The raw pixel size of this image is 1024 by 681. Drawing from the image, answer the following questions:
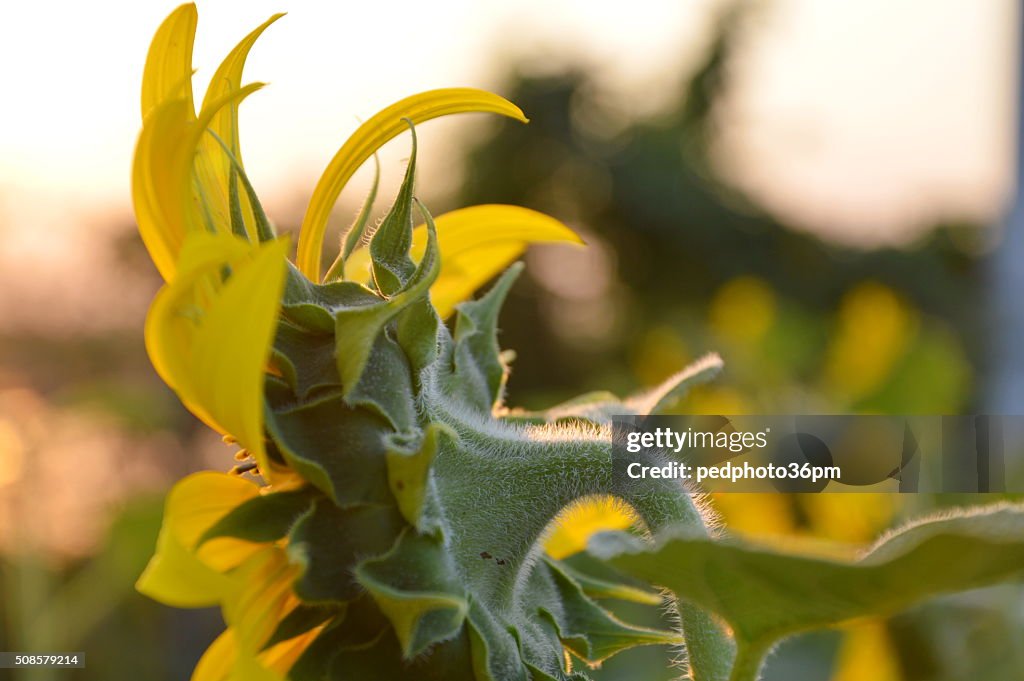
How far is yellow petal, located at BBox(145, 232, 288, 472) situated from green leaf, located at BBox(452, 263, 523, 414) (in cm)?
12

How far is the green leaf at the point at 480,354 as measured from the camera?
0.46 m

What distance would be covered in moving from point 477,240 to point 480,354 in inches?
3.3

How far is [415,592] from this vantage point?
0.38 metres

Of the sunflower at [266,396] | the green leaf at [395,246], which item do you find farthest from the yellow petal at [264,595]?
the green leaf at [395,246]

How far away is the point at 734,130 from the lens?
14.5ft

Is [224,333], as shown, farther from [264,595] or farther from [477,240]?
[477,240]

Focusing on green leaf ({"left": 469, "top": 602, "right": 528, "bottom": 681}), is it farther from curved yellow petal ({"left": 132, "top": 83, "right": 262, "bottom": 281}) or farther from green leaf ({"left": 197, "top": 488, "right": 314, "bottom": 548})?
curved yellow petal ({"left": 132, "top": 83, "right": 262, "bottom": 281})

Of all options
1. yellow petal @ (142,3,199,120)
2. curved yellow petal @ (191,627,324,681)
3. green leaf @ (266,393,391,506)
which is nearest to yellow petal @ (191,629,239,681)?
curved yellow petal @ (191,627,324,681)

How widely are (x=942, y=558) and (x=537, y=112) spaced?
4.45m

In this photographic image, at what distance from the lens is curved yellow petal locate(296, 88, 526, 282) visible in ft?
1.52

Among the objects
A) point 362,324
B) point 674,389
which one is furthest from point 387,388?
point 674,389

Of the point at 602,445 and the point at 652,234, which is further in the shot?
the point at 652,234

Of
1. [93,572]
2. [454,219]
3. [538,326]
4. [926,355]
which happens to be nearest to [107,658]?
[93,572]

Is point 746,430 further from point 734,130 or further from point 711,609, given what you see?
point 734,130
